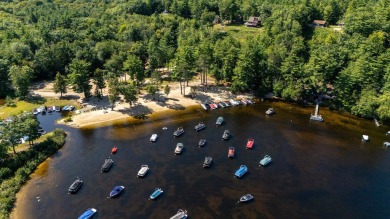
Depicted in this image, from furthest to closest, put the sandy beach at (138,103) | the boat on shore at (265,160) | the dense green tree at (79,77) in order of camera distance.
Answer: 1. the dense green tree at (79,77)
2. the sandy beach at (138,103)
3. the boat on shore at (265,160)

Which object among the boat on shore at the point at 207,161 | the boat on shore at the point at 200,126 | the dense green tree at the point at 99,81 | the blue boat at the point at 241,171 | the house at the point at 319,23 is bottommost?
the blue boat at the point at 241,171

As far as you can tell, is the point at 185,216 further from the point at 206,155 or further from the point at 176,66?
the point at 176,66

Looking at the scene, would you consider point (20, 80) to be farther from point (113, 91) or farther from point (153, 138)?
point (153, 138)

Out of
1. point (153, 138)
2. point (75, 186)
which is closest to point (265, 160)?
point (153, 138)

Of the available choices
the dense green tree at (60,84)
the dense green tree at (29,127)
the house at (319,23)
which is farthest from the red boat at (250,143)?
the house at (319,23)

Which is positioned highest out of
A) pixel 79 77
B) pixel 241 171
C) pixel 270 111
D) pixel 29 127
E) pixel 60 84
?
pixel 79 77

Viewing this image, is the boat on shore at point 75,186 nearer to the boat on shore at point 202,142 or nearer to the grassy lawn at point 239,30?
the boat on shore at point 202,142

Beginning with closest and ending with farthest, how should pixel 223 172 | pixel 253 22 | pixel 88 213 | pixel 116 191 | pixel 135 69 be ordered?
pixel 88 213, pixel 116 191, pixel 223 172, pixel 135 69, pixel 253 22

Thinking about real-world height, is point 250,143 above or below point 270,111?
below
